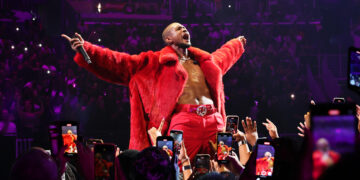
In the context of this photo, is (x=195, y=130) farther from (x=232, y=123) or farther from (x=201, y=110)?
(x=232, y=123)

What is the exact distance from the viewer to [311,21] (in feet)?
22.8

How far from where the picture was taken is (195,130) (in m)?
4.29

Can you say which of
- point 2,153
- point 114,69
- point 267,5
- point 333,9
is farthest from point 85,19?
point 333,9

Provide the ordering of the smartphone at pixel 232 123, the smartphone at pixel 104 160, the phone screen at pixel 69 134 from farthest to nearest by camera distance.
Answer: the smartphone at pixel 232 123, the phone screen at pixel 69 134, the smartphone at pixel 104 160

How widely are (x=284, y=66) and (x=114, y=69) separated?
365 cm

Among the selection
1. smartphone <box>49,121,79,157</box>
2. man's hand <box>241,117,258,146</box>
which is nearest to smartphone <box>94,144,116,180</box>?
smartphone <box>49,121,79,157</box>

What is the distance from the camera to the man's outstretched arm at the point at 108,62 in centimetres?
424

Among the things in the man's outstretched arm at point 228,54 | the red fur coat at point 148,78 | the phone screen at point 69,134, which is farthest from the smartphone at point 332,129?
the man's outstretched arm at point 228,54

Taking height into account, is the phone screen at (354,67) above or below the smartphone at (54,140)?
above

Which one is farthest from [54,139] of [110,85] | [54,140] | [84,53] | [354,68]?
[110,85]

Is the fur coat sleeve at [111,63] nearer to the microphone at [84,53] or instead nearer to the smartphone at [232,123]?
the microphone at [84,53]

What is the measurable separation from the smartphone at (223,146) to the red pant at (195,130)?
1.30 metres

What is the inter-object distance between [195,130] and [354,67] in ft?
6.65

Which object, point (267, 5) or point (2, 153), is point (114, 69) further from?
point (267, 5)
